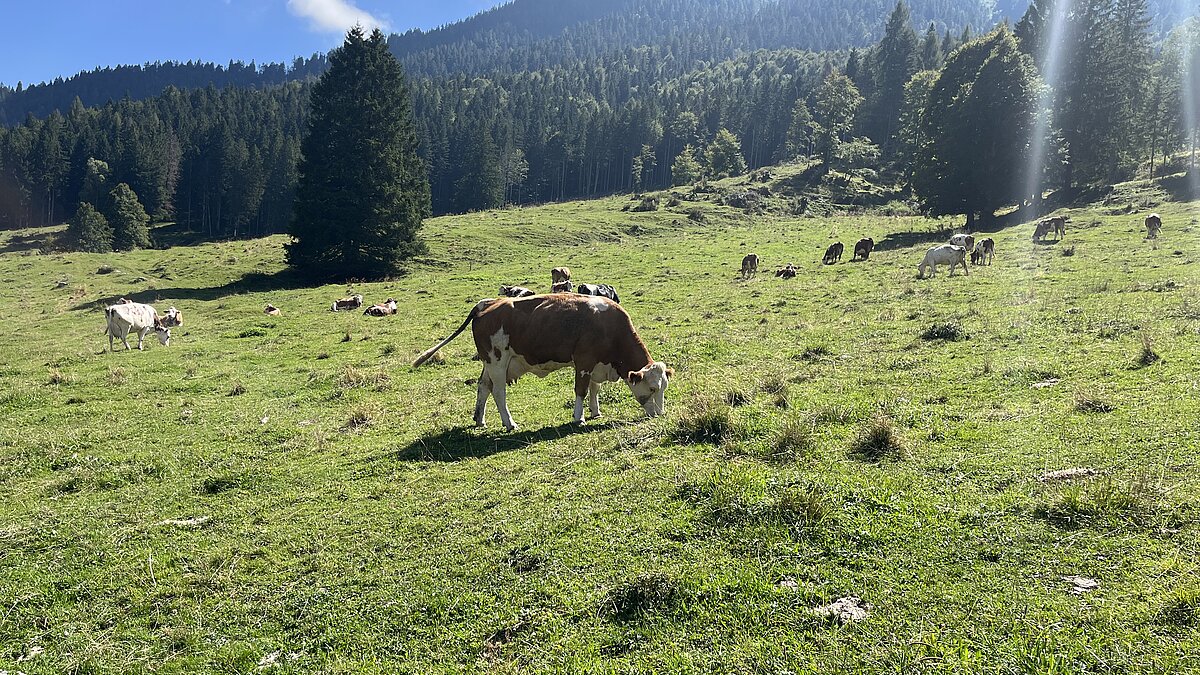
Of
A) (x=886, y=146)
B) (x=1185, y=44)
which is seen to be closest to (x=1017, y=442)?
(x=1185, y=44)

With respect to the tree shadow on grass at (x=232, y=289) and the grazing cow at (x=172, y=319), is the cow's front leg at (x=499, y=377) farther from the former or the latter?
the tree shadow on grass at (x=232, y=289)

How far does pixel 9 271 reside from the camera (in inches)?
1699

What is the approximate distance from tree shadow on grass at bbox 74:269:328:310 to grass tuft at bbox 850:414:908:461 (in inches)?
1326

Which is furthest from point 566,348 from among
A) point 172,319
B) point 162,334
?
point 172,319

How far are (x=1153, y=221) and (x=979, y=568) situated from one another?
3479 cm

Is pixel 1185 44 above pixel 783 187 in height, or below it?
above

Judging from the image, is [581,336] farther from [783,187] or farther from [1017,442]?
[783,187]

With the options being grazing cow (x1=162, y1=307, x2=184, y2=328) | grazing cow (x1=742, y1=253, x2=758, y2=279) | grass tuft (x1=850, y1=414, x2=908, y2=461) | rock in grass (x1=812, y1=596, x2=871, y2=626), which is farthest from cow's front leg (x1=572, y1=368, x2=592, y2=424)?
grazing cow (x1=162, y1=307, x2=184, y2=328)

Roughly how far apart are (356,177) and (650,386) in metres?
34.0

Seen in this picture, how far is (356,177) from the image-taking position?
38.5 metres

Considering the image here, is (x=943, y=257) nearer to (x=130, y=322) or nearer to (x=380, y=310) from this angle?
(x=380, y=310)

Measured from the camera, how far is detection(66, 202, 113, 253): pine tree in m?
63.1

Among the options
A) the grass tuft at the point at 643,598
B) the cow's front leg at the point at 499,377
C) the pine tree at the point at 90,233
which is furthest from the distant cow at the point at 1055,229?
the pine tree at the point at 90,233

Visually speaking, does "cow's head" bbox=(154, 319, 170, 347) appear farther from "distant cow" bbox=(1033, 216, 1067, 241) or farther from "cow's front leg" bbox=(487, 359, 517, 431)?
"distant cow" bbox=(1033, 216, 1067, 241)
